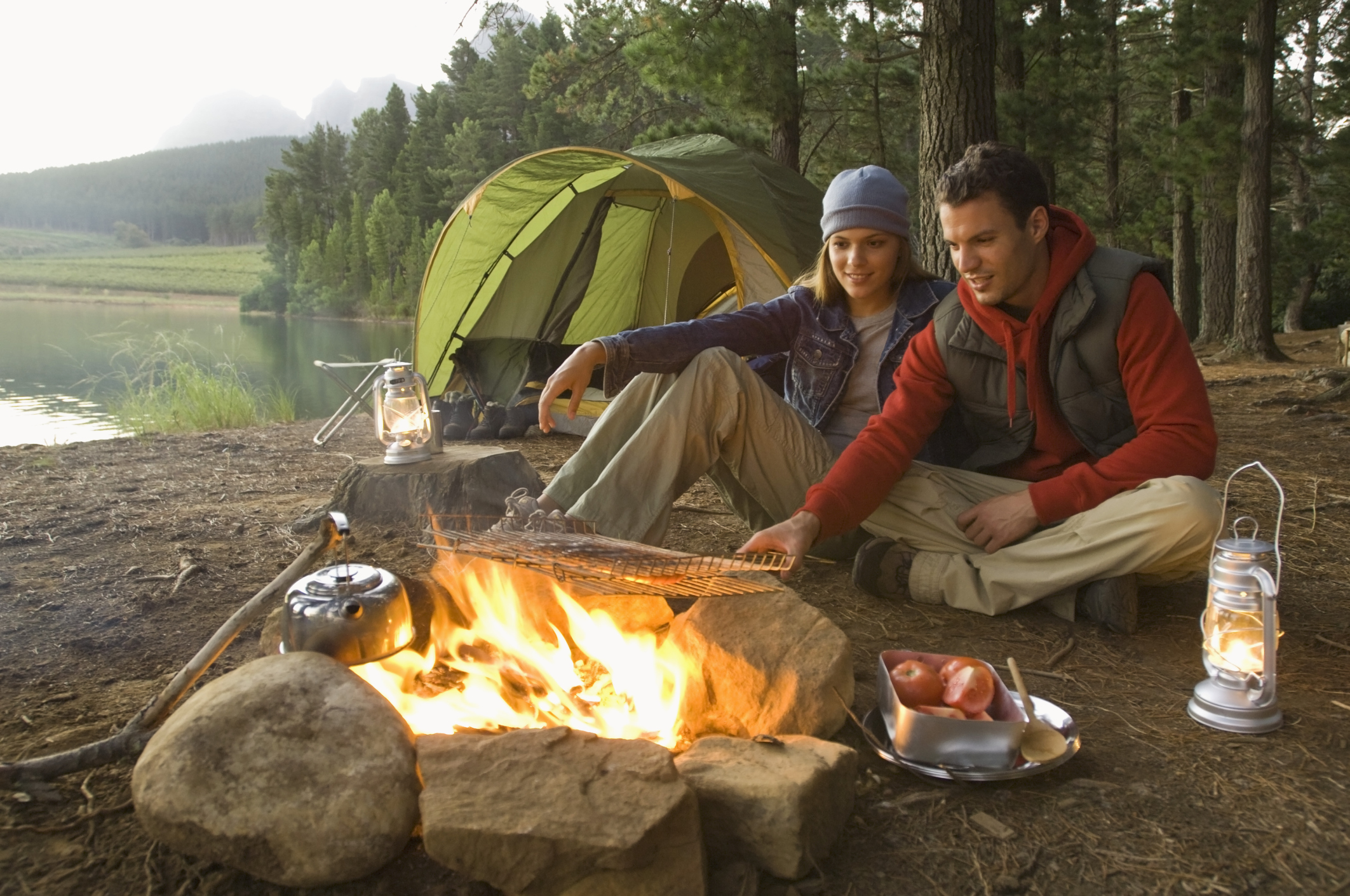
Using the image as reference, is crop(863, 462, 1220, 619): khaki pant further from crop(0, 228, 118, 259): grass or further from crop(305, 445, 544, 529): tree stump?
crop(0, 228, 118, 259): grass

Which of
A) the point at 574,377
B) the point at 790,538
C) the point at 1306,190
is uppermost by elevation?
the point at 1306,190

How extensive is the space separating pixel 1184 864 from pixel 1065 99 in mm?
9792

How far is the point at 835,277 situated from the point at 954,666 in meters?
1.42

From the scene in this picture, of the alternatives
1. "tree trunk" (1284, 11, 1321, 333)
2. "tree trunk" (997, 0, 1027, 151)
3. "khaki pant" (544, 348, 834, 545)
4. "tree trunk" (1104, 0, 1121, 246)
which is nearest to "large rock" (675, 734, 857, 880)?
"khaki pant" (544, 348, 834, 545)

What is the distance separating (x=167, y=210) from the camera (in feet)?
202

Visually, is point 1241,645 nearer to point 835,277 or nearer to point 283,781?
point 835,277

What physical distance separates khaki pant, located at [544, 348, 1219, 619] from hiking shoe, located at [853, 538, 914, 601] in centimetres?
3

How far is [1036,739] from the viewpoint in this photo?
175 centimetres

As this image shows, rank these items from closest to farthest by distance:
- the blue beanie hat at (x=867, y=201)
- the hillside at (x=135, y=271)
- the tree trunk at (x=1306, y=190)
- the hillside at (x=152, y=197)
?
the blue beanie hat at (x=867, y=201) → the tree trunk at (x=1306, y=190) → the hillside at (x=135, y=271) → the hillside at (x=152, y=197)

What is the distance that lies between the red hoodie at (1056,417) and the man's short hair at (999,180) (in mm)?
166

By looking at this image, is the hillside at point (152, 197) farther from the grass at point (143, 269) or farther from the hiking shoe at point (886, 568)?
the hiking shoe at point (886, 568)

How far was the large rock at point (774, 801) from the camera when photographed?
1413 millimetres

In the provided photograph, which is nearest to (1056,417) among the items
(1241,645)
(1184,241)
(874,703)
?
(1241,645)

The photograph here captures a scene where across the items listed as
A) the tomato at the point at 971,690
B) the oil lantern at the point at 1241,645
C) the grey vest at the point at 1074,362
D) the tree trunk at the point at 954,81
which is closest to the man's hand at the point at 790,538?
the tomato at the point at 971,690
